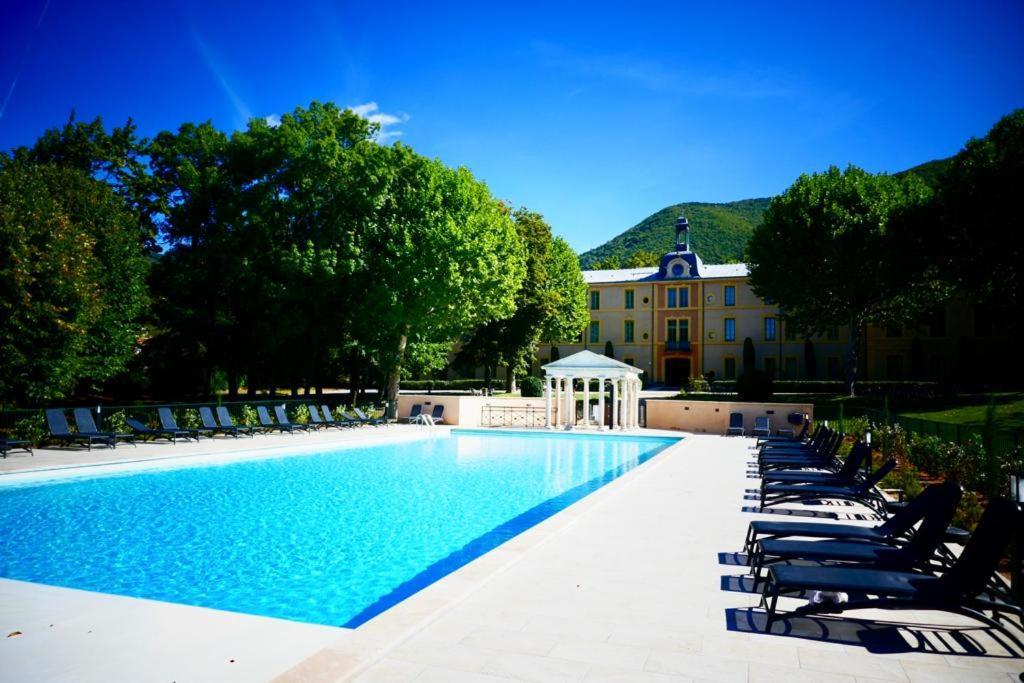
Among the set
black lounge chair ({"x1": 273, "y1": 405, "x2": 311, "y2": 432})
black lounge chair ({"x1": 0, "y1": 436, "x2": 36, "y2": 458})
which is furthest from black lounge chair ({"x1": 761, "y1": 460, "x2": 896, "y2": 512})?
black lounge chair ({"x1": 273, "y1": 405, "x2": 311, "y2": 432})

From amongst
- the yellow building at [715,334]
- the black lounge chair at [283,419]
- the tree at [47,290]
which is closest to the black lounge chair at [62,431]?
the tree at [47,290]

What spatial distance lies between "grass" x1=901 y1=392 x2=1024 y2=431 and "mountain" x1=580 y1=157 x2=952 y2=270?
53409 mm

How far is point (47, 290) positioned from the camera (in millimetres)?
17844

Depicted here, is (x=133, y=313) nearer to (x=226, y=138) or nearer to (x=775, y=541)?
(x=226, y=138)

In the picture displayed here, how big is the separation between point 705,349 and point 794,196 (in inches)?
651

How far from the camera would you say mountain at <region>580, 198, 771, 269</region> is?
84.1 m

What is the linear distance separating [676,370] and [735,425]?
2843cm

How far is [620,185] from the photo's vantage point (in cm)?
2672

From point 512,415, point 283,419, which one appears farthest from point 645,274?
point 283,419

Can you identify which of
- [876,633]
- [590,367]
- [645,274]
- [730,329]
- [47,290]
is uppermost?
[645,274]

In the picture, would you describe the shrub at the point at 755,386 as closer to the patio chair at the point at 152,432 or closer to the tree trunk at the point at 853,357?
the tree trunk at the point at 853,357

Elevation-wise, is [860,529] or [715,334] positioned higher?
[715,334]

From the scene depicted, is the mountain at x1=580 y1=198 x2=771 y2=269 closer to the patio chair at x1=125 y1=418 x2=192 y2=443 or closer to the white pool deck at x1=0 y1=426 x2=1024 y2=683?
the patio chair at x1=125 y1=418 x2=192 y2=443

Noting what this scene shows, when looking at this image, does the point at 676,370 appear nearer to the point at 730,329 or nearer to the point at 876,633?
the point at 730,329
